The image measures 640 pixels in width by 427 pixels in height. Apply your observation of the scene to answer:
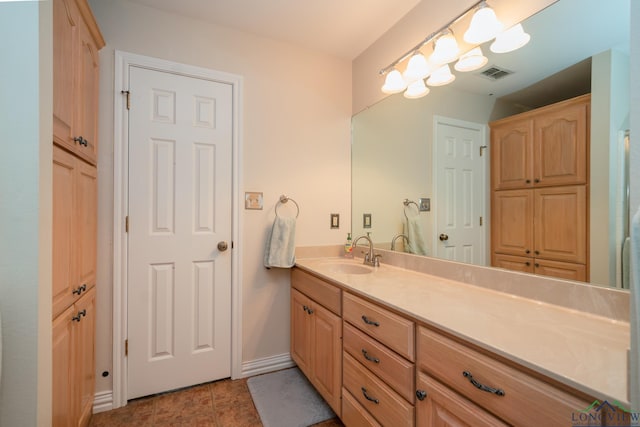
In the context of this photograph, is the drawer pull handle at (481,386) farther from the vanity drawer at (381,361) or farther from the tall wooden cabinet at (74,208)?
the tall wooden cabinet at (74,208)

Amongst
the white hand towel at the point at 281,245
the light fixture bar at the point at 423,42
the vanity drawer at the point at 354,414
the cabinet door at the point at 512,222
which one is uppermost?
the light fixture bar at the point at 423,42

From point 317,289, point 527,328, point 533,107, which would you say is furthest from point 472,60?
point 317,289

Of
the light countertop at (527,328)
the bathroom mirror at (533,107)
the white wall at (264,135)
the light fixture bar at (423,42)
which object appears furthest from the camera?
the white wall at (264,135)

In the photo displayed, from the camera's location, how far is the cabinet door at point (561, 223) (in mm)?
1036

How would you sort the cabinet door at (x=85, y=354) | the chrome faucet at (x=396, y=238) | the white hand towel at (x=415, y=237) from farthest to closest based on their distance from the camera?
the chrome faucet at (x=396, y=238) < the white hand towel at (x=415, y=237) < the cabinet door at (x=85, y=354)

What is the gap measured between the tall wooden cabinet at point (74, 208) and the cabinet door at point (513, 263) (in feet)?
6.10

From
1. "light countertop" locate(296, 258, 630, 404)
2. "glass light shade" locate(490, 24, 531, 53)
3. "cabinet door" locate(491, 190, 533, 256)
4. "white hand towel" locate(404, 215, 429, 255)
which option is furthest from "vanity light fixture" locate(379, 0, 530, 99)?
"light countertop" locate(296, 258, 630, 404)

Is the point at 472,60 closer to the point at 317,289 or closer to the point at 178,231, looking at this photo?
the point at 317,289

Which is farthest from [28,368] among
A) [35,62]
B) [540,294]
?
[540,294]

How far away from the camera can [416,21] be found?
5.70 feet

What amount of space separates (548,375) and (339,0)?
2.01 meters

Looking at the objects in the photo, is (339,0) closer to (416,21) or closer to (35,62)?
(416,21)

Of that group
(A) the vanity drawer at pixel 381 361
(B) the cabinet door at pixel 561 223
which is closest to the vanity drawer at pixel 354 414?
(A) the vanity drawer at pixel 381 361

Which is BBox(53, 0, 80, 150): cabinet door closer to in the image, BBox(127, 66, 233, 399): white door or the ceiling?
BBox(127, 66, 233, 399): white door
